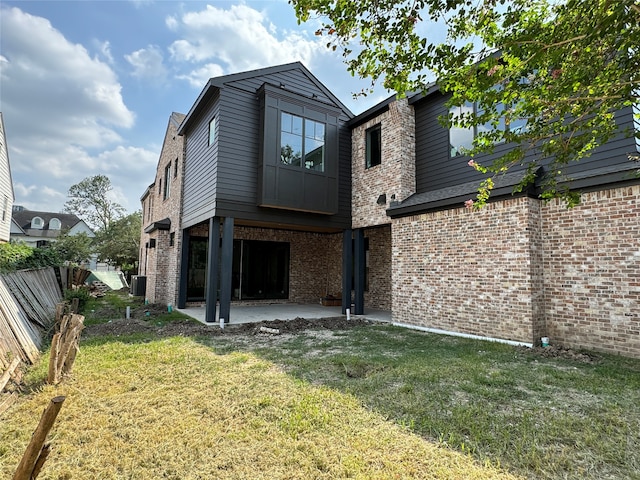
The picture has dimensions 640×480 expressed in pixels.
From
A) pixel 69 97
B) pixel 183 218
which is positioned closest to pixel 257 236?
pixel 183 218

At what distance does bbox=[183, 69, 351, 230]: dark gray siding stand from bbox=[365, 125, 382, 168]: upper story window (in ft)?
3.22

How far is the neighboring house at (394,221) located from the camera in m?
5.62

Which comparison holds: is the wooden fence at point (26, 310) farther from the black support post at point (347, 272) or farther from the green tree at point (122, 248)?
the green tree at point (122, 248)

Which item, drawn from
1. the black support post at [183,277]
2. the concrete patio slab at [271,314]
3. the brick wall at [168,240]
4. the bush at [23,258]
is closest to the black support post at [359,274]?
the concrete patio slab at [271,314]

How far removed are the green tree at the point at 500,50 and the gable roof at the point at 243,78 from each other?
20.3 ft

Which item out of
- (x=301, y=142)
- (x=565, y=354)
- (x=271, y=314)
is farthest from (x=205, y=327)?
(x=565, y=354)

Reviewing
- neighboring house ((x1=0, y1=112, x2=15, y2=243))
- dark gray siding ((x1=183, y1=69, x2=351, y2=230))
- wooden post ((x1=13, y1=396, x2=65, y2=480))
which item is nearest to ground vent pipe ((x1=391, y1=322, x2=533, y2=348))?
dark gray siding ((x1=183, y1=69, x2=351, y2=230))

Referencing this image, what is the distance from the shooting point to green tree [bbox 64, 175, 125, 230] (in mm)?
39875

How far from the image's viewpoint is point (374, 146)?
1055 cm

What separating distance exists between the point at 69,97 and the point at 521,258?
15037mm

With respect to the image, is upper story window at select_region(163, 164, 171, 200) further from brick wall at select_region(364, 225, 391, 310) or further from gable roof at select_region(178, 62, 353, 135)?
brick wall at select_region(364, 225, 391, 310)

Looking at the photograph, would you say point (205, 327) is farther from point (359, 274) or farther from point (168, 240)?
point (168, 240)

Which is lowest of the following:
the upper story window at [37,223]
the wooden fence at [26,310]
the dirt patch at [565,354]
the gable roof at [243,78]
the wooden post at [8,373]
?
the dirt patch at [565,354]

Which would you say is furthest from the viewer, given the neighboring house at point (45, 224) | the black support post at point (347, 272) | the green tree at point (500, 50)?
the neighboring house at point (45, 224)
